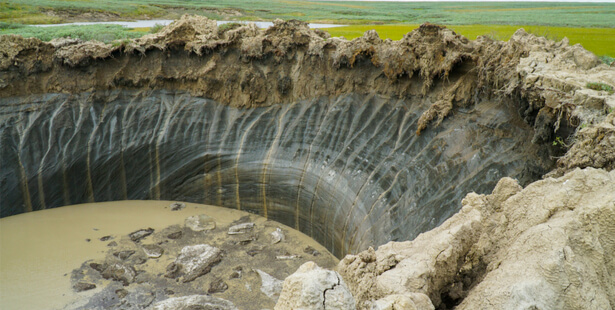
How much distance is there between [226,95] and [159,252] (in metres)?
4.70

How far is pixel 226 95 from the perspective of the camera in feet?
42.0

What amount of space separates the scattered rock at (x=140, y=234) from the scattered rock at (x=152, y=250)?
0.41 meters

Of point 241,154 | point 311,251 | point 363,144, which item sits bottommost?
point 311,251

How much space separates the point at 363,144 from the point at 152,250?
505 centimetres

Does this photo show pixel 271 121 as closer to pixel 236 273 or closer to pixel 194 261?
pixel 194 261

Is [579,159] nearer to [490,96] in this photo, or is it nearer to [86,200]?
[490,96]

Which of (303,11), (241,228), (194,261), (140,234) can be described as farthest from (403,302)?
(303,11)

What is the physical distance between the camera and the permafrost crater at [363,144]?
12.2 ft

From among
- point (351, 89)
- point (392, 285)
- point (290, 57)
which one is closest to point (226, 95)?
point (290, 57)

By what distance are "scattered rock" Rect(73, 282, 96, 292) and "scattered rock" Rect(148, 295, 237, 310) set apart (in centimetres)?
144

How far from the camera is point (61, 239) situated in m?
10.6

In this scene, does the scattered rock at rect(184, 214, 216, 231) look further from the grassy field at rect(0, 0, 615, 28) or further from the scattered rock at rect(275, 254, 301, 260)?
the grassy field at rect(0, 0, 615, 28)

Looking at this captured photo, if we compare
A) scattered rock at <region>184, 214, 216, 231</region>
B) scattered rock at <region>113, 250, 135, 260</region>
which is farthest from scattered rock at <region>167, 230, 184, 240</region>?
scattered rock at <region>113, 250, 135, 260</region>

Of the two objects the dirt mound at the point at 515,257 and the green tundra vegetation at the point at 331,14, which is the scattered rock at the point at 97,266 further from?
the green tundra vegetation at the point at 331,14
